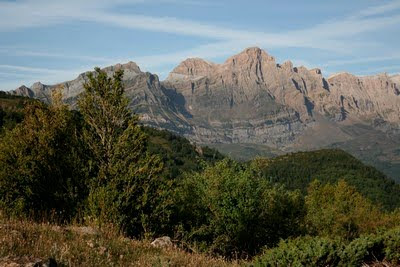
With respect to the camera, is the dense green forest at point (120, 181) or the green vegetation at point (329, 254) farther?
the dense green forest at point (120, 181)

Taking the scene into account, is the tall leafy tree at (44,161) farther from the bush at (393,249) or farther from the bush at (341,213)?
the bush at (341,213)

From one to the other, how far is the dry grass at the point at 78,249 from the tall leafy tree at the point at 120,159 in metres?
15.8

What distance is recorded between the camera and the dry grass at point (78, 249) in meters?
9.60

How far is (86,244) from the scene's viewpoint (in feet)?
38.0

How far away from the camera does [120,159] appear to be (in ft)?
112

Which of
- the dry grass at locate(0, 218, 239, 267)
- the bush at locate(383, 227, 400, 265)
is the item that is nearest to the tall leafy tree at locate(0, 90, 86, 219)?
the dry grass at locate(0, 218, 239, 267)

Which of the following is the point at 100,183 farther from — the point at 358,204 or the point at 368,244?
the point at 358,204

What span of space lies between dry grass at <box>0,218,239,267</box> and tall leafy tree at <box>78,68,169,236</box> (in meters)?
15.8

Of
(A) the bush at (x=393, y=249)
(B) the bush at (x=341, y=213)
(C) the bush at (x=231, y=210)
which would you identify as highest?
(A) the bush at (x=393, y=249)

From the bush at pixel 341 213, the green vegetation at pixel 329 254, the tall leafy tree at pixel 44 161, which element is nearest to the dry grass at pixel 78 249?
the green vegetation at pixel 329 254

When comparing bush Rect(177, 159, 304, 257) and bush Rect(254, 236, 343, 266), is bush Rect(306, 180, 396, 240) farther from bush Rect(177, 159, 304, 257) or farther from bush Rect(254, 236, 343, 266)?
bush Rect(254, 236, 343, 266)

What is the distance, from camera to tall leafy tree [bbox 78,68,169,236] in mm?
30750

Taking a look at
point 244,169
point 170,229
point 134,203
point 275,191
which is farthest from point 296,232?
point 134,203

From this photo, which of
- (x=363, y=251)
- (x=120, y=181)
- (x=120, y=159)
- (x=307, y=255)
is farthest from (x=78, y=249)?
(x=120, y=159)
